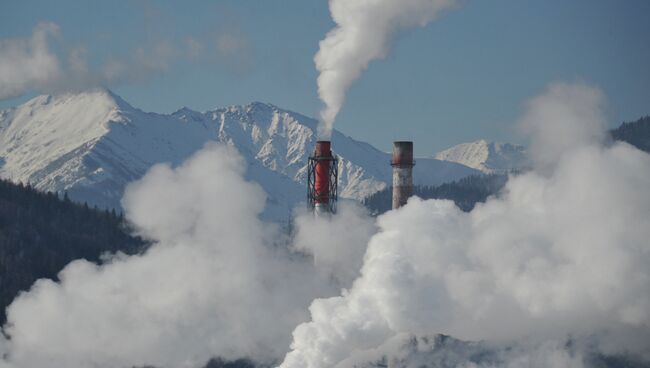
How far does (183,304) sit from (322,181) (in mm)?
20557

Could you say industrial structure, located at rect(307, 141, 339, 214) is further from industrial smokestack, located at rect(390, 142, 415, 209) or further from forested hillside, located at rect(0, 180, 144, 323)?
forested hillside, located at rect(0, 180, 144, 323)

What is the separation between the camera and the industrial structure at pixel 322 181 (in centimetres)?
12619

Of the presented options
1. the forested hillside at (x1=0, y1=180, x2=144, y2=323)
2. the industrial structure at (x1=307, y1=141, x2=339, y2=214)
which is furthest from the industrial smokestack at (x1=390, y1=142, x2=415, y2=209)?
the forested hillside at (x1=0, y1=180, x2=144, y2=323)

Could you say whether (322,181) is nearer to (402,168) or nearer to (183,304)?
(402,168)

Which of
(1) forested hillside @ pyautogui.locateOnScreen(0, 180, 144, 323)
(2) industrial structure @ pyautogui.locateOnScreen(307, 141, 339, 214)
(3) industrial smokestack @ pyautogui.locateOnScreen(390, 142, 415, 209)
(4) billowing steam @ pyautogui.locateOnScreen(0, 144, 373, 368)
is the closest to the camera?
(4) billowing steam @ pyautogui.locateOnScreen(0, 144, 373, 368)

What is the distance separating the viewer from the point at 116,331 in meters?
123

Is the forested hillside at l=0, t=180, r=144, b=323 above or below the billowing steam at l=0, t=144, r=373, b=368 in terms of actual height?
above

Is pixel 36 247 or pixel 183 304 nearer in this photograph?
pixel 183 304

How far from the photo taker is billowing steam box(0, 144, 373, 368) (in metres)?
120

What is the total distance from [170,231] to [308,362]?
64008mm

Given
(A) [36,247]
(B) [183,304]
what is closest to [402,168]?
(B) [183,304]

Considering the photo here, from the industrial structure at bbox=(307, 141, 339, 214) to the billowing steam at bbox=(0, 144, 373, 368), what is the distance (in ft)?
8.80

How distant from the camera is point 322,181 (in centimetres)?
12700

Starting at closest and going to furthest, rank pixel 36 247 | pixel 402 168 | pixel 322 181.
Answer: pixel 322 181
pixel 402 168
pixel 36 247
